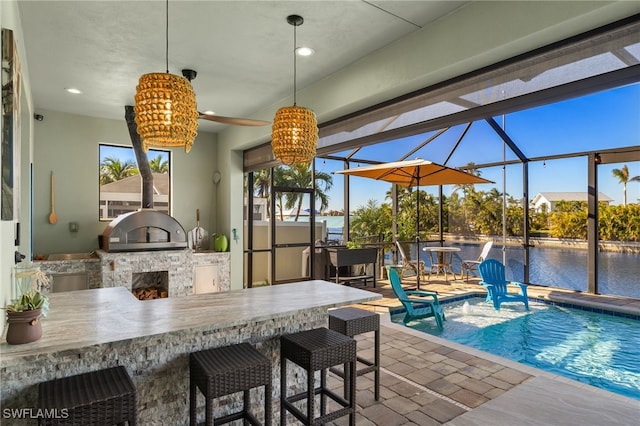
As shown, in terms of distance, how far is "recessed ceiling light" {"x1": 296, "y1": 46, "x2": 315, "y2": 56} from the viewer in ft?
10.3

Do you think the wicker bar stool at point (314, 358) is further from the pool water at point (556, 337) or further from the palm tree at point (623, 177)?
the palm tree at point (623, 177)

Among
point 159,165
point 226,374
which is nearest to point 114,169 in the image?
point 159,165

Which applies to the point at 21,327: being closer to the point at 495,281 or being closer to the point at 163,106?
the point at 163,106

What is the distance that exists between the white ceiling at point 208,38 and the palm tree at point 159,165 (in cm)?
183

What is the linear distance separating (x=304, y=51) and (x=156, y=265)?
11.5 ft

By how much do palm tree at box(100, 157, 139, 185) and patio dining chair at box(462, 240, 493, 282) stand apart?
21.0ft

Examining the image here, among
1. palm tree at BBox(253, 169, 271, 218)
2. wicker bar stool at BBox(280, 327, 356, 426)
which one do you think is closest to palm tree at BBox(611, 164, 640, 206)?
palm tree at BBox(253, 169, 271, 218)

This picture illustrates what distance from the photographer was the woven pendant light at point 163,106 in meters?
2.07

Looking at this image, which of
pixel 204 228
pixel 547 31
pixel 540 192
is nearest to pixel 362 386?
pixel 547 31

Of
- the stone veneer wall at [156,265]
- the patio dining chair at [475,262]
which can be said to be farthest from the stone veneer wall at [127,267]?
the patio dining chair at [475,262]

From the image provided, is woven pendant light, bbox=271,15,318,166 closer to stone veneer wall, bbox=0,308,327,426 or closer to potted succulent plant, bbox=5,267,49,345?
stone veneer wall, bbox=0,308,327,426

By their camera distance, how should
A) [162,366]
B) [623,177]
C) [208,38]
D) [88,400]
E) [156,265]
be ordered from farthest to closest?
[623,177]
[156,265]
[208,38]
[162,366]
[88,400]

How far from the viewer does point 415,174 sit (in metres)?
6.02

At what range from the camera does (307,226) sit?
6.48 meters
